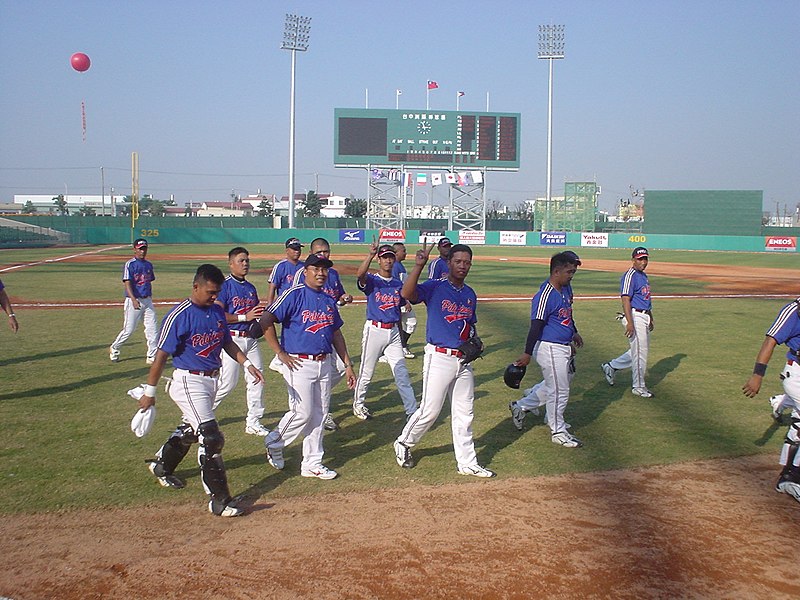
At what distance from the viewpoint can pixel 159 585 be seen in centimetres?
459

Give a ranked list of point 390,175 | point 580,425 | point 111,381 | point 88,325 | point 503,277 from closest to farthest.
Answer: point 580,425, point 111,381, point 88,325, point 503,277, point 390,175

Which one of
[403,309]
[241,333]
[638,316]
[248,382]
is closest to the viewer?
[248,382]

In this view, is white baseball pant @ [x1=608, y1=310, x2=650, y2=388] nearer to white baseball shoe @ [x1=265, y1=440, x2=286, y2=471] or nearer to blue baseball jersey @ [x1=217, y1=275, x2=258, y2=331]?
blue baseball jersey @ [x1=217, y1=275, x2=258, y2=331]

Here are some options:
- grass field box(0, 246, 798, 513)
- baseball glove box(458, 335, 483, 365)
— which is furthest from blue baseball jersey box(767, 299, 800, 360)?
baseball glove box(458, 335, 483, 365)

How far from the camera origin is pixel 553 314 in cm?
764

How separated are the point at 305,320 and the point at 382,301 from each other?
2357mm

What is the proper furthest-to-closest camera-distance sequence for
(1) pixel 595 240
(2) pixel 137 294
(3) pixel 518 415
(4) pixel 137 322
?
(1) pixel 595 240, (4) pixel 137 322, (2) pixel 137 294, (3) pixel 518 415

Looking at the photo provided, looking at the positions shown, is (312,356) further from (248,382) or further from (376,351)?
(376,351)

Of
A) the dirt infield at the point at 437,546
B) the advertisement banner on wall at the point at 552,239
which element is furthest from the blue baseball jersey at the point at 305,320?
the advertisement banner on wall at the point at 552,239

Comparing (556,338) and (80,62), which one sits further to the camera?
(80,62)

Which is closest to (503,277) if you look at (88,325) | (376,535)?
(88,325)

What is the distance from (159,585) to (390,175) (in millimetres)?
63331

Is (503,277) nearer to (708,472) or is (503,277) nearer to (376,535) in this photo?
(708,472)

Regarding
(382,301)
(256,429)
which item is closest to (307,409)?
(256,429)
